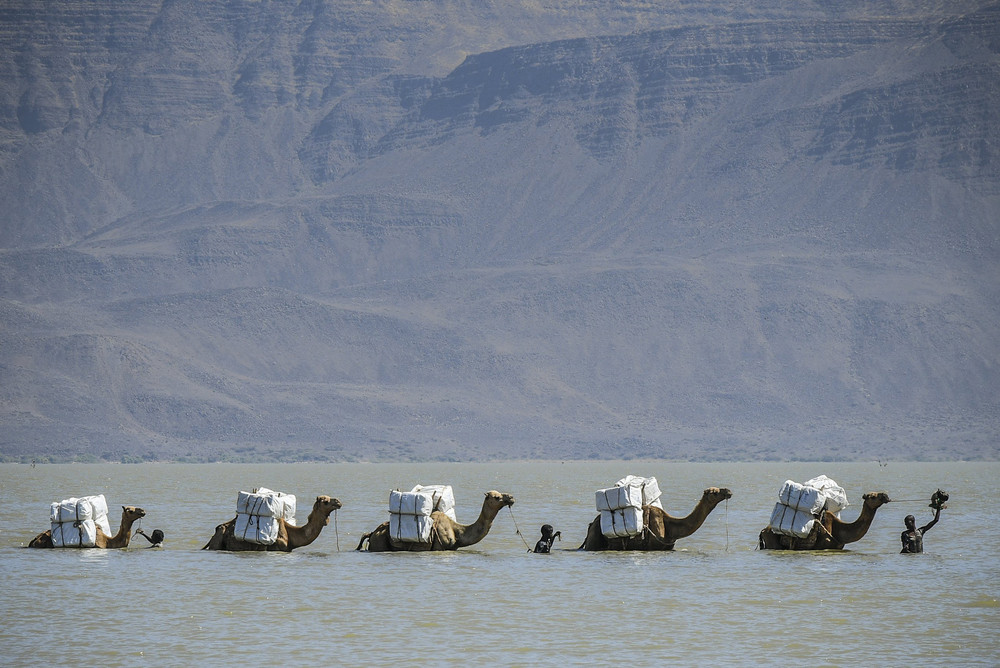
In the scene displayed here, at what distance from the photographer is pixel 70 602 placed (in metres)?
37.8

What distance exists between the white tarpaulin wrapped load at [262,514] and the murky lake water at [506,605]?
0.65 m

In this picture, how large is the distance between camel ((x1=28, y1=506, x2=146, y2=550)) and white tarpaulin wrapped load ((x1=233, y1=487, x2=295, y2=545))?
3162 millimetres

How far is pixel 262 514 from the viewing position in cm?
4566

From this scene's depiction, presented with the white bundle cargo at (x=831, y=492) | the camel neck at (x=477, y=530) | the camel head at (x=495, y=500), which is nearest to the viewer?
the camel head at (x=495, y=500)

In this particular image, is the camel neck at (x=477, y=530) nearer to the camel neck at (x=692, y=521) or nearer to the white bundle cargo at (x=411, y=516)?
the white bundle cargo at (x=411, y=516)

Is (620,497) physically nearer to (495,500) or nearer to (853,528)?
(495,500)

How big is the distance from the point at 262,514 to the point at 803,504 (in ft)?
42.6

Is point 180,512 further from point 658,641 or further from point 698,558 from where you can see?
point 658,641

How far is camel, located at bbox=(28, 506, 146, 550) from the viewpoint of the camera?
4794cm

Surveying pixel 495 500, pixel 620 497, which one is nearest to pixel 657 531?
pixel 620 497

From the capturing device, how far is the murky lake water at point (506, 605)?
105ft

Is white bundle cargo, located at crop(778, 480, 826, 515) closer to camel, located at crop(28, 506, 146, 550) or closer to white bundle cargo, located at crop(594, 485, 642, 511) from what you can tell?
white bundle cargo, located at crop(594, 485, 642, 511)

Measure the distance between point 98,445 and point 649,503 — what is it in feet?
523

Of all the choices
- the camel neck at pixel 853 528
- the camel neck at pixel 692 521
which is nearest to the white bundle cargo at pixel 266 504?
the camel neck at pixel 692 521
